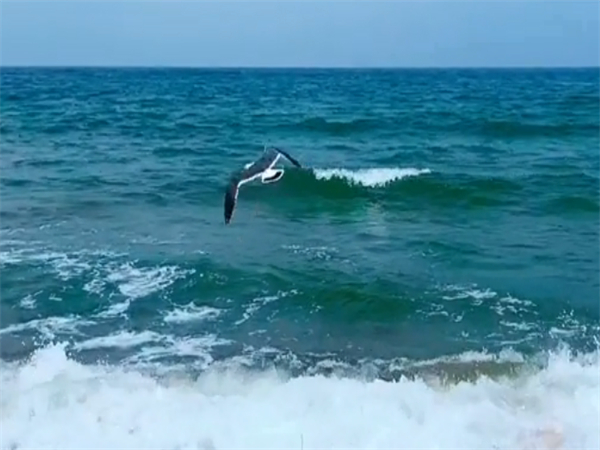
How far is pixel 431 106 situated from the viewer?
34.2 m

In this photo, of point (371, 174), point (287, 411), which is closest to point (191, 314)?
point (287, 411)

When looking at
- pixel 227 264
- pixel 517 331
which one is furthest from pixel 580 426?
pixel 227 264

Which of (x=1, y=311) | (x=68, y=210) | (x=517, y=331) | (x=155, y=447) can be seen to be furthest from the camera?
(x=68, y=210)

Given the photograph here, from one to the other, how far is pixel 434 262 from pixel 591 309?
7.78 ft

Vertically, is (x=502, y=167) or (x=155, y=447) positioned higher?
(x=502, y=167)

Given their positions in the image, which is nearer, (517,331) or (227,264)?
(517,331)

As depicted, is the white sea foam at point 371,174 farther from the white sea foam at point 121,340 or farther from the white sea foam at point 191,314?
the white sea foam at point 121,340

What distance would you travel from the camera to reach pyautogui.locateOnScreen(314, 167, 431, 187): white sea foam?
58.7 feet

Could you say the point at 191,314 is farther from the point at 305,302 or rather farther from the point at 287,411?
the point at 287,411

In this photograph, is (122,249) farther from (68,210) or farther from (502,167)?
(502,167)

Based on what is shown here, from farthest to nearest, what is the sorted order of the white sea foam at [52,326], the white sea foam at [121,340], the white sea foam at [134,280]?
the white sea foam at [134,280]
the white sea foam at [52,326]
the white sea foam at [121,340]

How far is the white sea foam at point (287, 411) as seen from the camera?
22.3 feet

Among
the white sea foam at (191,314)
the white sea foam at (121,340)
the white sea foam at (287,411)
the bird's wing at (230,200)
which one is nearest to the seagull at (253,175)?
the bird's wing at (230,200)

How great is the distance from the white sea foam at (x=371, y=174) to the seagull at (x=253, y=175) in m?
10.3
